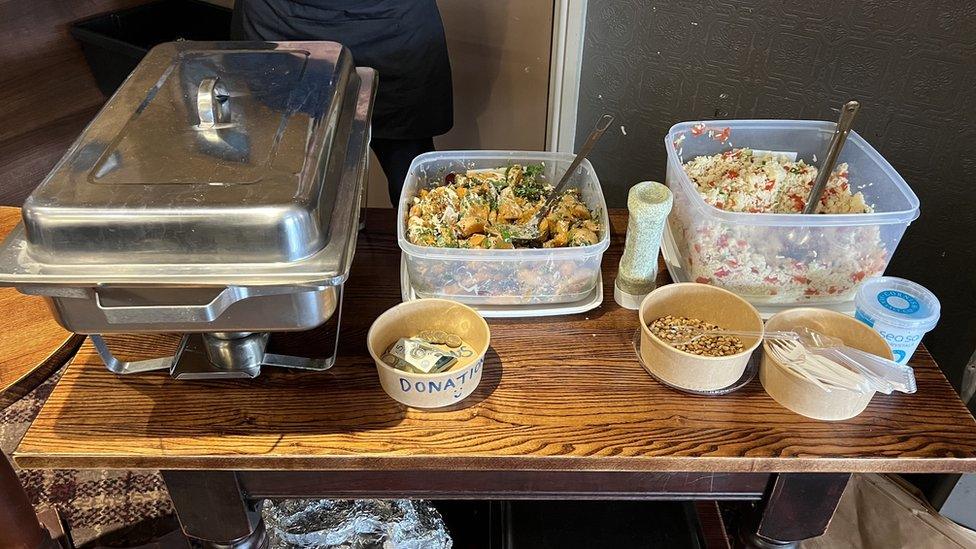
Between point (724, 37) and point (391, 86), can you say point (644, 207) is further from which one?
point (391, 86)

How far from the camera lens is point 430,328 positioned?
43.5 inches

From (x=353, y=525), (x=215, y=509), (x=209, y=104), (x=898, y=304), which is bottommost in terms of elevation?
(x=353, y=525)

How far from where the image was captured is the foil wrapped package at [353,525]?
1376 mm

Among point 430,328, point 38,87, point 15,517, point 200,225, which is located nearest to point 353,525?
point 430,328

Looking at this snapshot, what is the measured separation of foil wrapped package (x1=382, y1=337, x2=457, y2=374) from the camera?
1019mm

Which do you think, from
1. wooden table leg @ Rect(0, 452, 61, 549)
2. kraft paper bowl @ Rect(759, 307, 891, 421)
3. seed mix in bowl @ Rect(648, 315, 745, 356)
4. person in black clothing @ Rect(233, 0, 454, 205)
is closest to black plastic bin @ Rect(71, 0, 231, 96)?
person in black clothing @ Rect(233, 0, 454, 205)

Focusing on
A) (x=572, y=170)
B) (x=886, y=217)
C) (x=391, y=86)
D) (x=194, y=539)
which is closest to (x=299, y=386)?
(x=194, y=539)

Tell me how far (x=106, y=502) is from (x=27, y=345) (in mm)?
747

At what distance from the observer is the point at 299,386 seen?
1064 mm

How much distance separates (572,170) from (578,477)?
0.50 meters

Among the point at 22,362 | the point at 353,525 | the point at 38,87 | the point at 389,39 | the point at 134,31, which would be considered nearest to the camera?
the point at 22,362

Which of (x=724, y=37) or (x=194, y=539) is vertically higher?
(x=724, y=37)

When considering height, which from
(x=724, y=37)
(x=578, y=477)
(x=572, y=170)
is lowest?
(x=578, y=477)

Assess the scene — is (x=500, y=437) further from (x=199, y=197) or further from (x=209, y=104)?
(x=209, y=104)
